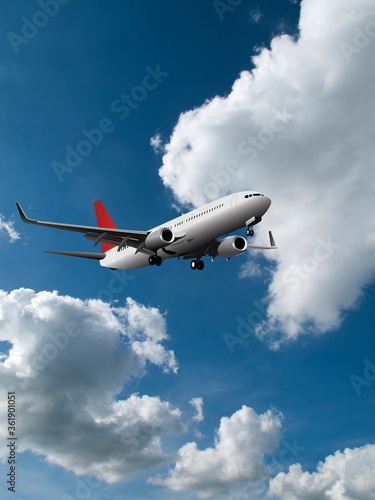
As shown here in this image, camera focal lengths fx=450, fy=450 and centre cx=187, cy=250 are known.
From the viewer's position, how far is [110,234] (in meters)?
41.0

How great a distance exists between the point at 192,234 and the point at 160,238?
2811 millimetres

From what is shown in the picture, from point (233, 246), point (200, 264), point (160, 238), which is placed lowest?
point (160, 238)

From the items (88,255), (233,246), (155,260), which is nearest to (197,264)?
(233,246)

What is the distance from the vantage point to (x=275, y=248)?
156ft

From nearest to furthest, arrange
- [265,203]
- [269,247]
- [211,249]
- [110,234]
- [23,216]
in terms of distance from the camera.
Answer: [23,216], [265,203], [110,234], [211,249], [269,247]

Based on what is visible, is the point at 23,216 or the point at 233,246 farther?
the point at 233,246

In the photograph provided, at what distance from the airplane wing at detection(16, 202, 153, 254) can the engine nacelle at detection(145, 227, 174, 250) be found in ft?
6.10

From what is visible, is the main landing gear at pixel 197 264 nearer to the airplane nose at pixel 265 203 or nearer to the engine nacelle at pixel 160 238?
the engine nacelle at pixel 160 238

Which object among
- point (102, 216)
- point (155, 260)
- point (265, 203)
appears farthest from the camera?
point (102, 216)

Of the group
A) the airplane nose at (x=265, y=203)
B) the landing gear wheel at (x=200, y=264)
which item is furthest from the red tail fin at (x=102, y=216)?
the airplane nose at (x=265, y=203)

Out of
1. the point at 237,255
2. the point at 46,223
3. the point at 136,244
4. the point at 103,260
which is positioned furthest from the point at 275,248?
the point at 46,223

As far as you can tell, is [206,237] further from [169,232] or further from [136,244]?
[136,244]

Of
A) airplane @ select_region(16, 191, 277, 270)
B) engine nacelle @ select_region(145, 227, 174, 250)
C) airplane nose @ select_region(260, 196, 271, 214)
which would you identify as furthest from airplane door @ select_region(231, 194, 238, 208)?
engine nacelle @ select_region(145, 227, 174, 250)

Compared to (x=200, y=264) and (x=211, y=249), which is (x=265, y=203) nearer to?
(x=211, y=249)
